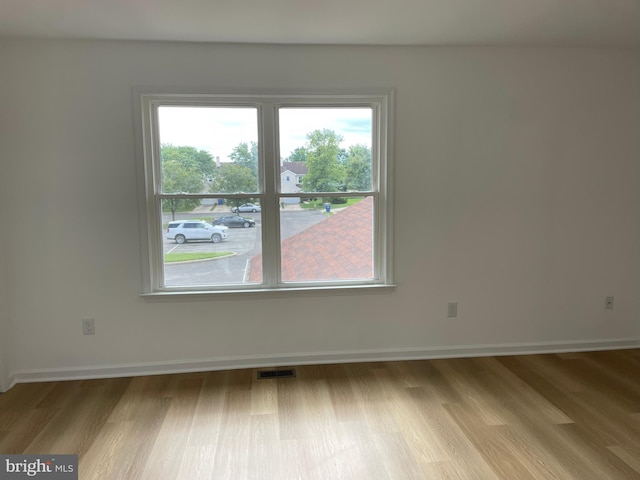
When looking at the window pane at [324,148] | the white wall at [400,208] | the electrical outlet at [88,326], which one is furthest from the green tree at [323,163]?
the electrical outlet at [88,326]

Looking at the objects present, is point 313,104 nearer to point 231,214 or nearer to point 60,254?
point 231,214

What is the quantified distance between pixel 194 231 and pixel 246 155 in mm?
667

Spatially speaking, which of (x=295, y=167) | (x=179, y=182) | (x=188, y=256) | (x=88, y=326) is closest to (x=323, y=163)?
(x=295, y=167)

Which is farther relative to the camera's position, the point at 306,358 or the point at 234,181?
the point at 306,358

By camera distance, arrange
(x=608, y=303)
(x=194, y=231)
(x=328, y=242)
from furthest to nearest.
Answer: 1. (x=608, y=303)
2. (x=328, y=242)
3. (x=194, y=231)

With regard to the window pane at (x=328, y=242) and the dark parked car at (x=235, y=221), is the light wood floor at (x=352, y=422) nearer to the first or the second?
the window pane at (x=328, y=242)

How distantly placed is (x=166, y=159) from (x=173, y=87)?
489mm

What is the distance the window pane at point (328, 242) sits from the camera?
10.1 feet

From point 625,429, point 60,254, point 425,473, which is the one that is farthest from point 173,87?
point 625,429

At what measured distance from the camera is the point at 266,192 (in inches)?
118

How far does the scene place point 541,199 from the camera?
315 cm

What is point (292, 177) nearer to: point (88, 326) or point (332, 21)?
point (332, 21)

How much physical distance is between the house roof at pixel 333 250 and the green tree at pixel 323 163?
0.23 metres

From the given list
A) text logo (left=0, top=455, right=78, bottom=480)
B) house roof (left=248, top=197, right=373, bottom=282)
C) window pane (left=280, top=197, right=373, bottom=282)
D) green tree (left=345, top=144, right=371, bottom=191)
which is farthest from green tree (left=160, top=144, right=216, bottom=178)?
text logo (left=0, top=455, right=78, bottom=480)
